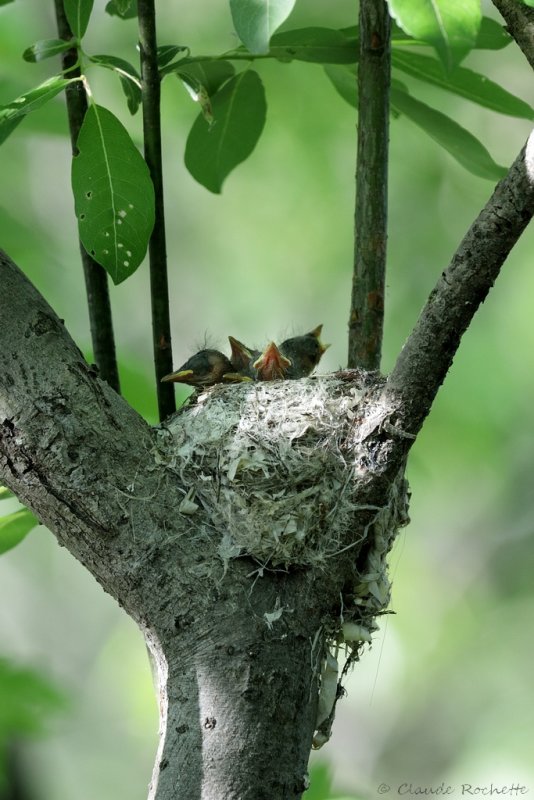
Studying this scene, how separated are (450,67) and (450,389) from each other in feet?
18.4

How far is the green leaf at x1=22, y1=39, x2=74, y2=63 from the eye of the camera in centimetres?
229

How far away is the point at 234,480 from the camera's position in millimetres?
2365

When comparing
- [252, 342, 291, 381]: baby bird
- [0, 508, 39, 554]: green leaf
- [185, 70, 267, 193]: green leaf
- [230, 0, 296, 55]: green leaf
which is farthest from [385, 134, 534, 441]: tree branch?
[252, 342, 291, 381]: baby bird

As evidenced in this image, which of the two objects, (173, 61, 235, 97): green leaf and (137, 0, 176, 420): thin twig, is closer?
(137, 0, 176, 420): thin twig

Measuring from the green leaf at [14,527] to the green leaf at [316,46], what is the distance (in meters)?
1.44

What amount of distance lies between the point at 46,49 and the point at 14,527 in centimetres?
124

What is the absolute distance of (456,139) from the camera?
8.84 ft

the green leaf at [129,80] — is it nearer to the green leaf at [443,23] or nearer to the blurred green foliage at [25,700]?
the green leaf at [443,23]

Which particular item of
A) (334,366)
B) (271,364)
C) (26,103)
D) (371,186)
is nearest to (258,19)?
(26,103)

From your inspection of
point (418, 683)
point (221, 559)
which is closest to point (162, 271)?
point (221, 559)

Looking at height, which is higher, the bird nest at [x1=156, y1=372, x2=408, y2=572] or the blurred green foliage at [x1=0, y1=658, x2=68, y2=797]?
the bird nest at [x1=156, y1=372, x2=408, y2=572]

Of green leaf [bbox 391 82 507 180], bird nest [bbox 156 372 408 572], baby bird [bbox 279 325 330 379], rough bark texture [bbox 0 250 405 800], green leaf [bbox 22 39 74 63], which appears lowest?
rough bark texture [bbox 0 250 405 800]

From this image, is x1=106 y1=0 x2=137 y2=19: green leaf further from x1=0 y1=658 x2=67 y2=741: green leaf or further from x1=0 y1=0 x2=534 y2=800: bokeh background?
x1=0 y1=0 x2=534 y2=800: bokeh background

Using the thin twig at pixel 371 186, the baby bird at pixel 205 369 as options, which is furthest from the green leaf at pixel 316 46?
the baby bird at pixel 205 369
